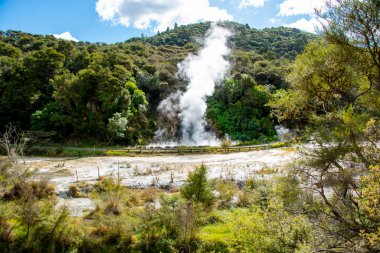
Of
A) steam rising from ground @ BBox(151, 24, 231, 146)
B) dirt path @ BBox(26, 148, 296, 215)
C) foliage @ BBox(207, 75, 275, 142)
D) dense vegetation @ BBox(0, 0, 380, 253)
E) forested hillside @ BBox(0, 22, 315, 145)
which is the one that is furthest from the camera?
steam rising from ground @ BBox(151, 24, 231, 146)

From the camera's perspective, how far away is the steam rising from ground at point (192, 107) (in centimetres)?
3947

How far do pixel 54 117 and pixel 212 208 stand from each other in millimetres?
26233

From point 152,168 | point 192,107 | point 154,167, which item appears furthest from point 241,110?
point 152,168

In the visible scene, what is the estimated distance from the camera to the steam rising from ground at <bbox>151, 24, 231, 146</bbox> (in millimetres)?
39469

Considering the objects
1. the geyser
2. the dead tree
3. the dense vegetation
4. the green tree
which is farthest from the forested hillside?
the green tree

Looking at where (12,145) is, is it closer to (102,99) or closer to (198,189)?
(102,99)

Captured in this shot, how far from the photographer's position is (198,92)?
4522 centimetres

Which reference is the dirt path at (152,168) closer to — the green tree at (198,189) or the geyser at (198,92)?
the green tree at (198,189)

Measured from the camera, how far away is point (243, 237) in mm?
8383

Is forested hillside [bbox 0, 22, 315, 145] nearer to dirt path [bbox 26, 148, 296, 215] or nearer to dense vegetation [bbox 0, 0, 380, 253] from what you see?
dirt path [bbox 26, 148, 296, 215]

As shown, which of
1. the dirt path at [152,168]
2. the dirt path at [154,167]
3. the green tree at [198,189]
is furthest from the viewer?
the dirt path at [154,167]

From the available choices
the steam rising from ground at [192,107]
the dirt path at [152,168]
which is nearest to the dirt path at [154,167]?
the dirt path at [152,168]

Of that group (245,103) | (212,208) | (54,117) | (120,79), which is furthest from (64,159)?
(245,103)

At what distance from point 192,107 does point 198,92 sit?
11.5 ft
